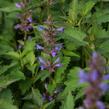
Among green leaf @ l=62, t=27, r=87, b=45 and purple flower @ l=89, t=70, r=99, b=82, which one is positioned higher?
purple flower @ l=89, t=70, r=99, b=82

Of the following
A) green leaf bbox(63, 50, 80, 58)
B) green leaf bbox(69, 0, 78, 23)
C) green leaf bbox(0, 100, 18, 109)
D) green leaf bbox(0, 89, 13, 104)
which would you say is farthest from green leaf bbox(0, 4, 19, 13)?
green leaf bbox(0, 100, 18, 109)

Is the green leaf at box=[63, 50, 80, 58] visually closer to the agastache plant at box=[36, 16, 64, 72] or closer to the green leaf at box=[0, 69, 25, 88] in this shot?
the agastache plant at box=[36, 16, 64, 72]

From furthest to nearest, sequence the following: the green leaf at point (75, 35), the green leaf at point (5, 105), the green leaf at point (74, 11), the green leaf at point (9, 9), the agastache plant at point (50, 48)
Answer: the green leaf at point (9, 9) < the green leaf at point (74, 11) < the green leaf at point (75, 35) < the agastache plant at point (50, 48) < the green leaf at point (5, 105)

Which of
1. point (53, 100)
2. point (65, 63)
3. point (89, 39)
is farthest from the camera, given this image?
point (89, 39)

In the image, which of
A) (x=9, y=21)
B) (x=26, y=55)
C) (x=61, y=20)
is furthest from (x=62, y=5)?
(x=26, y=55)

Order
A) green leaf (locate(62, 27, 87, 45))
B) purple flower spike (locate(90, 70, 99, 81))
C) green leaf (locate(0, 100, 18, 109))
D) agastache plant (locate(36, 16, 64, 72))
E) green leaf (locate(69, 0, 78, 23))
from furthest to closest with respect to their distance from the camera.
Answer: green leaf (locate(69, 0, 78, 23)), green leaf (locate(62, 27, 87, 45)), agastache plant (locate(36, 16, 64, 72)), green leaf (locate(0, 100, 18, 109)), purple flower spike (locate(90, 70, 99, 81))

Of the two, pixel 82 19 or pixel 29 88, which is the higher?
pixel 82 19

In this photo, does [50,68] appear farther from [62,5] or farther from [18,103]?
[62,5]

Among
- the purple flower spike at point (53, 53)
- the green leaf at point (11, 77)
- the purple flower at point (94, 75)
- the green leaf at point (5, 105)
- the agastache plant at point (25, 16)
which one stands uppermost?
the purple flower at point (94, 75)

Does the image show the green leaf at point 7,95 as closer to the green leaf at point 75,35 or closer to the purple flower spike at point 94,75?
the green leaf at point 75,35

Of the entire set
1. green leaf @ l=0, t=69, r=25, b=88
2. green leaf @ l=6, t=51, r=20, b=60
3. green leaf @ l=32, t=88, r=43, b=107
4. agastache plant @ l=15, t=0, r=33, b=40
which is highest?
agastache plant @ l=15, t=0, r=33, b=40

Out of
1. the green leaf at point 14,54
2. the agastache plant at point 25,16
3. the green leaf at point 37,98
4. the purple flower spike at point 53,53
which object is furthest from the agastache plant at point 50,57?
the agastache plant at point 25,16
